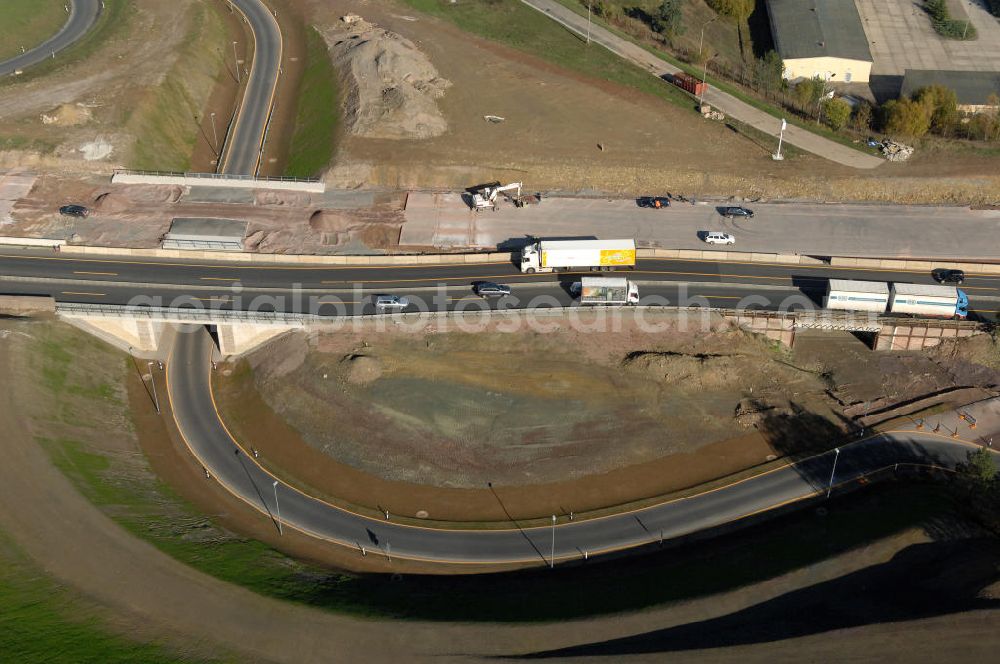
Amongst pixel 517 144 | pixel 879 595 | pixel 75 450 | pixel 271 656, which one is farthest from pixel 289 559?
pixel 517 144

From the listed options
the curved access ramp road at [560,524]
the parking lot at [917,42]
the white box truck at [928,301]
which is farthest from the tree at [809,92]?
the curved access ramp road at [560,524]

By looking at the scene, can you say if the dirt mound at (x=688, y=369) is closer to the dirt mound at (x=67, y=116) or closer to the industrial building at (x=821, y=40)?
the industrial building at (x=821, y=40)

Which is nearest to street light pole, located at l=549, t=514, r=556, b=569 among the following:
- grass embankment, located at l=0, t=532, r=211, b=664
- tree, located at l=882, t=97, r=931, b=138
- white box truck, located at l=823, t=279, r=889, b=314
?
grass embankment, located at l=0, t=532, r=211, b=664

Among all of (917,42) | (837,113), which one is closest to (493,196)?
(837,113)

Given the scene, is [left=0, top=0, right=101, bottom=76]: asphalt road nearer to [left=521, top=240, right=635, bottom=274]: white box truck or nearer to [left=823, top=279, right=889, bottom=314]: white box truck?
[left=521, top=240, right=635, bottom=274]: white box truck

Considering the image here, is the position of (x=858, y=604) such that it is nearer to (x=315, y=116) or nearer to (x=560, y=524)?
(x=560, y=524)

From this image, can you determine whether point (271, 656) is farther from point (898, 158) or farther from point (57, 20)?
point (57, 20)
